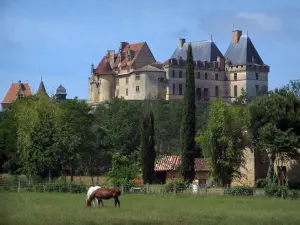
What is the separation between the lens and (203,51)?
135375mm

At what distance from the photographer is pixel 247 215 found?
22.6 metres

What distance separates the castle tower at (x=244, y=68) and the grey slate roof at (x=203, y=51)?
266 cm

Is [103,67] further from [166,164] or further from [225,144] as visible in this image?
[225,144]

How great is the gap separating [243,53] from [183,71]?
1236cm

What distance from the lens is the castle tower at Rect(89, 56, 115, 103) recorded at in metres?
132

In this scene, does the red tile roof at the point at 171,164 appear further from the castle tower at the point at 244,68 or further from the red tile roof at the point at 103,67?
the castle tower at the point at 244,68

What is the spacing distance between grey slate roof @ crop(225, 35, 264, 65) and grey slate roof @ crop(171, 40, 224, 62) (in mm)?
2294

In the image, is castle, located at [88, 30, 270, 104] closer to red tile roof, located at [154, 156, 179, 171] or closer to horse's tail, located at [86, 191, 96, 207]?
red tile roof, located at [154, 156, 179, 171]

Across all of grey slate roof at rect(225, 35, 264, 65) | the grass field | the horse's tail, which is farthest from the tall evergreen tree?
grey slate roof at rect(225, 35, 264, 65)

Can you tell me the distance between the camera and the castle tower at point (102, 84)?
13150cm

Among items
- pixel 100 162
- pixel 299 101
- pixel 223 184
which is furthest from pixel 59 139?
pixel 100 162

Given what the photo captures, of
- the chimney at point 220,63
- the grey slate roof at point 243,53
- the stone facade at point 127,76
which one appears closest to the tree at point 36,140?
the stone facade at point 127,76

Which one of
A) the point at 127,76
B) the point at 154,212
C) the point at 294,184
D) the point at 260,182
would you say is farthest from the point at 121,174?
the point at 127,76

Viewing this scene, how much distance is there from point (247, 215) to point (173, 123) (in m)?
74.3
